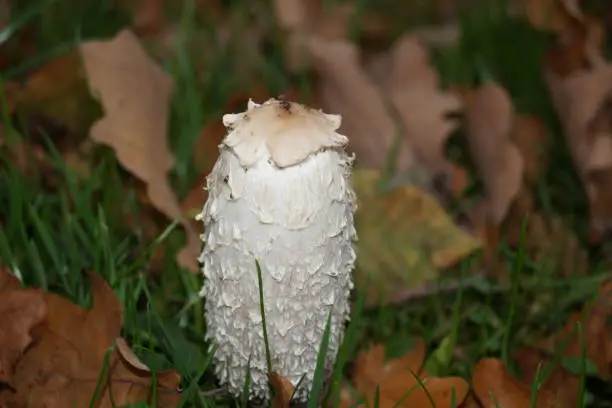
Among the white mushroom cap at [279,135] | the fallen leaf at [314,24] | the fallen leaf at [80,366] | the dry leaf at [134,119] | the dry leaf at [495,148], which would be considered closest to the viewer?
the white mushroom cap at [279,135]

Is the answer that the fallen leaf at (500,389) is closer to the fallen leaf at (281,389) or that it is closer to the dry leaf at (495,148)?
the fallen leaf at (281,389)

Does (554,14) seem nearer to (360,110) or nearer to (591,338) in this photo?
(360,110)

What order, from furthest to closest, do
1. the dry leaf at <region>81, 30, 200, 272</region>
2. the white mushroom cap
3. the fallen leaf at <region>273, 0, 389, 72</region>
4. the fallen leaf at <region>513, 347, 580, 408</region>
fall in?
the fallen leaf at <region>273, 0, 389, 72</region>, the dry leaf at <region>81, 30, 200, 272</region>, the fallen leaf at <region>513, 347, 580, 408</region>, the white mushroom cap

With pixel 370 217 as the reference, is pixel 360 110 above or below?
above

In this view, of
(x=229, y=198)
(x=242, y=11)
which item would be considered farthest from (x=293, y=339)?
(x=242, y=11)

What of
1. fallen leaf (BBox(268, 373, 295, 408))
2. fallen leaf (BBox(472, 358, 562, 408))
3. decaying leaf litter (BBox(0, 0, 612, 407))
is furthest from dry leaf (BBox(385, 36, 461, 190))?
fallen leaf (BBox(268, 373, 295, 408))

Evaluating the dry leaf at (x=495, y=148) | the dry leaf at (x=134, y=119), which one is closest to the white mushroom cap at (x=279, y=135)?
the dry leaf at (x=134, y=119)

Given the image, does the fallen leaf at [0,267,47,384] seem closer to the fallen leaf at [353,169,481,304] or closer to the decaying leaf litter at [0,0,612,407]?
the decaying leaf litter at [0,0,612,407]

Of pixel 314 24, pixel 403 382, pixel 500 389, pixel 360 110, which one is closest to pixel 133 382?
pixel 403 382
